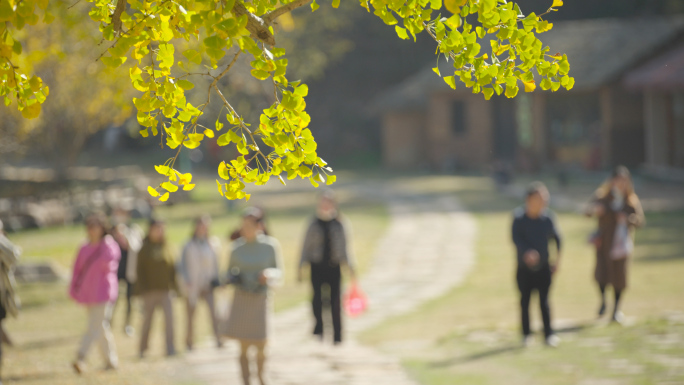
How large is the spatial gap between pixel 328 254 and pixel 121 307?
623 cm

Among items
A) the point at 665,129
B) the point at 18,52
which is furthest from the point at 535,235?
the point at 665,129

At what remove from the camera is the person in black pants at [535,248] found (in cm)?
977

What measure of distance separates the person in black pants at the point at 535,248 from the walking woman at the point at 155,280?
417 centimetres

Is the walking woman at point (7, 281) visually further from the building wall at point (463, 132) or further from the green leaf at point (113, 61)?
the building wall at point (463, 132)

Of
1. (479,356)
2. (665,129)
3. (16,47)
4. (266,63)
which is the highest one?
(665,129)

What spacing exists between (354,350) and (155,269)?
2.58 m

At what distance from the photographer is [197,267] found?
10992 millimetres

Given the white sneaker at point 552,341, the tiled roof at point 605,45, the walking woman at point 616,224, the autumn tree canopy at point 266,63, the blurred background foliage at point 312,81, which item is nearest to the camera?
the autumn tree canopy at point 266,63

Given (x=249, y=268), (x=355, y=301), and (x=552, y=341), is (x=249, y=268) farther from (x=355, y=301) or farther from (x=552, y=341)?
(x=552, y=341)

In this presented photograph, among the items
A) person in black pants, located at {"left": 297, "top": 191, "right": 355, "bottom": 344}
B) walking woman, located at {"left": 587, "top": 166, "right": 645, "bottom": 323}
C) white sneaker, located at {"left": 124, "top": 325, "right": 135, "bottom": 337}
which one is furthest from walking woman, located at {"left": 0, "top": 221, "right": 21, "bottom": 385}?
walking woman, located at {"left": 587, "top": 166, "right": 645, "bottom": 323}

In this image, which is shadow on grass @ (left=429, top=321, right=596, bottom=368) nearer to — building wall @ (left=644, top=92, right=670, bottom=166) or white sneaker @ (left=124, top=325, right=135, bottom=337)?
white sneaker @ (left=124, top=325, right=135, bottom=337)

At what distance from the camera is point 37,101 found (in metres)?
4.52

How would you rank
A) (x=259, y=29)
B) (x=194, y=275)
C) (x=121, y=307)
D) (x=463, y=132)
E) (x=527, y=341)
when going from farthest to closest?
(x=463, y=132) < (x=121, y=307) < (x=194, y=275) < (x=527, y=341) < (x=259, y=29)

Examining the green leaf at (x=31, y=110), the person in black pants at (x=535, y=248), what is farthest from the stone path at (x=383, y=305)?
the green leaf at (x=31, y=110)
